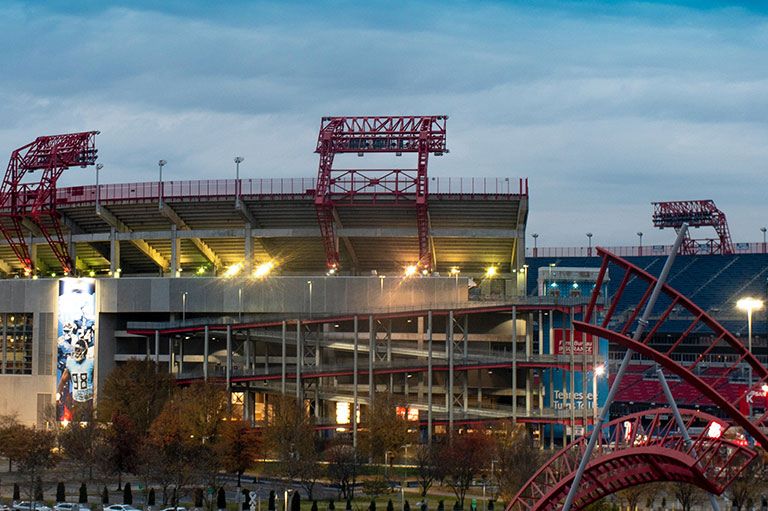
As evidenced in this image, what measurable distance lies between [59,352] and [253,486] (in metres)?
39.3

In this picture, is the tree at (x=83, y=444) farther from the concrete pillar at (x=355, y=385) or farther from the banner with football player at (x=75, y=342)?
the banner with football player at (x=75, y=342)

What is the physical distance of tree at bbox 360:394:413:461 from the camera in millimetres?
104062

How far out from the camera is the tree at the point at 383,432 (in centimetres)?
10406

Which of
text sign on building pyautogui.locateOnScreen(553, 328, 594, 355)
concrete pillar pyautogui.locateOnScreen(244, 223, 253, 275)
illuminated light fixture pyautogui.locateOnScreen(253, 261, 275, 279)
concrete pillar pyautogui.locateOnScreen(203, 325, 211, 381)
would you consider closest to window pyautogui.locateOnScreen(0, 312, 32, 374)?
concrete pillar pyautogui.locateOnScreen(203, 325, 211, 381)

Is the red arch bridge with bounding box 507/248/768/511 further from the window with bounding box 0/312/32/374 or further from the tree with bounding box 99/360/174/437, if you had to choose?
the window with bounding box 0/312/32/374

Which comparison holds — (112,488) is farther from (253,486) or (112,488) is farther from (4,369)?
(4,369)

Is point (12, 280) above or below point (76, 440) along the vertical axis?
above

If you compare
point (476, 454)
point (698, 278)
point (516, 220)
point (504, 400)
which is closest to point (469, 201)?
point (516, 220)

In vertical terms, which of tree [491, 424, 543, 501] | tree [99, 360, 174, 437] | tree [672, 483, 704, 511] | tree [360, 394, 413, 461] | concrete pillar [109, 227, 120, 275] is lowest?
tree [672, 483, 704, 511]

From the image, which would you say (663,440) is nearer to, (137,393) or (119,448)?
(119,448)

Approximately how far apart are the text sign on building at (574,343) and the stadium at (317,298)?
0.20 meters

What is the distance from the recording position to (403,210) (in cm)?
12925

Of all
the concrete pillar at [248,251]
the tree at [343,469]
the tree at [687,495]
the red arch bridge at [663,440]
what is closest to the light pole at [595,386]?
the tree at [343,469]

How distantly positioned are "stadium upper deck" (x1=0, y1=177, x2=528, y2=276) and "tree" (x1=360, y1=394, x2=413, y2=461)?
25.7 meters
